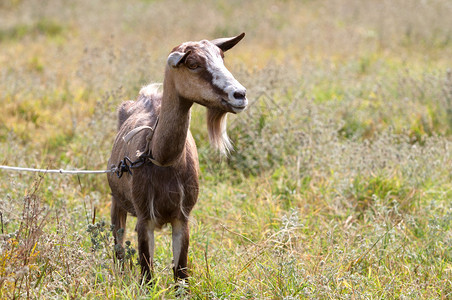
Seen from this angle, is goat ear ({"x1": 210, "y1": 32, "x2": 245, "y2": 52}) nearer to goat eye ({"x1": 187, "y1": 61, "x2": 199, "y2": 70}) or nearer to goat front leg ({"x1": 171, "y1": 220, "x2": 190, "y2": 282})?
goat eye ({"x1": 187, "y1": 61, "x2": 199, "y2": 70})

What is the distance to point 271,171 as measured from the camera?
563 centimetres

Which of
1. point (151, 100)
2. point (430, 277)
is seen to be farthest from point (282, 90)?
point (430, 277)

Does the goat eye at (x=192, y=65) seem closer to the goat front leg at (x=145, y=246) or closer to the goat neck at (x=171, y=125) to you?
the goat neck at (x=171, y=125)

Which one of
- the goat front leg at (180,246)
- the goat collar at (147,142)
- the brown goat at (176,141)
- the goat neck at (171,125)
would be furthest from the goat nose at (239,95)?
the goat front leg at (180,246)

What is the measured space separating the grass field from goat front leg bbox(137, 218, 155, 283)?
0.09m

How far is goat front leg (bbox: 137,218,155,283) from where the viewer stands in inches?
137

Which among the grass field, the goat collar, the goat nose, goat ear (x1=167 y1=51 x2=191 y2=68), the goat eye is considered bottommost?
the grass field

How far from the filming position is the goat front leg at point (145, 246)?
349cm

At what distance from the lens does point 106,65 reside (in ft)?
25.2

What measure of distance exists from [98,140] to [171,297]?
2.92 m

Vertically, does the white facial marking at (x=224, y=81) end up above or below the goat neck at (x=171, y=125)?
above

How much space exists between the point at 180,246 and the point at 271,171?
2.23 m

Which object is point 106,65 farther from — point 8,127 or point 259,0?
point 259,0

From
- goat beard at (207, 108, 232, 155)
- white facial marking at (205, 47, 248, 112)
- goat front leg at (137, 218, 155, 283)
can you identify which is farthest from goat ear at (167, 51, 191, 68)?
goat front leg at (137, 218, 155, 283)
